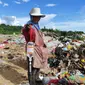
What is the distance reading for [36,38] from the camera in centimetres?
493

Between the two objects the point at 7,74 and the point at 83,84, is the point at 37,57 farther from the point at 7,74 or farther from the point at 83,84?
the point at 7,74

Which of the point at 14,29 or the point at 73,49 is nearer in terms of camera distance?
the point at 73,49

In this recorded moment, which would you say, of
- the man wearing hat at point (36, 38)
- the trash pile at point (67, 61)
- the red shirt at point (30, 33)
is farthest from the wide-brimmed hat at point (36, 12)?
the trash pile at point (67, 61)

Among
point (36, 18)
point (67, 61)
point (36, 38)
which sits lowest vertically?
point (67, 61)

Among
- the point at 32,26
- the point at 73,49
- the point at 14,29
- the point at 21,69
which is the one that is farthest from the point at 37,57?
the point at 14,29

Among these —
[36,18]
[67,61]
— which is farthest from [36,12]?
[67,61]

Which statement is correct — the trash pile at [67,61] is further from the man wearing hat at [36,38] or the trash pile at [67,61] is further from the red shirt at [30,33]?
the red shirt at [30,33]

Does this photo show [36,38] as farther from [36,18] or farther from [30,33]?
[36,18]

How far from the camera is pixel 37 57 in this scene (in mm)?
5008

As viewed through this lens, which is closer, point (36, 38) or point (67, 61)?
point (36, 38)

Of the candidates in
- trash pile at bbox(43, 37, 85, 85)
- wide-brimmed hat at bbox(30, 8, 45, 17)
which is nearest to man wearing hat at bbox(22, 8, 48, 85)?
wide-brimmed hat at bbox(30, 8, 45, 17)

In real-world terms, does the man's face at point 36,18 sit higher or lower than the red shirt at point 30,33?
higher

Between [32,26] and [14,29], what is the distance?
49.8m

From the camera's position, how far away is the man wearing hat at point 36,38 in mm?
4906
